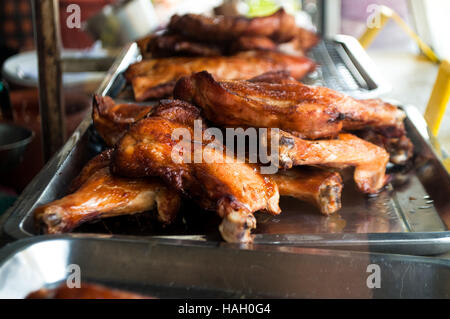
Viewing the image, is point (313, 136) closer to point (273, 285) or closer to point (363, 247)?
point (363, 247)

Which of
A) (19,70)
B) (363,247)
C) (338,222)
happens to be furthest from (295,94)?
(19,70)

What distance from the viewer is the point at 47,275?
4.18ft

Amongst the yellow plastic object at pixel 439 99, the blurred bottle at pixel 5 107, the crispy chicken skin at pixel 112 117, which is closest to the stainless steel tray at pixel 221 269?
the crispy chicken skin at pixel 112 117

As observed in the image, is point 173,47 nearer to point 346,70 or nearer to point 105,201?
point 346,70

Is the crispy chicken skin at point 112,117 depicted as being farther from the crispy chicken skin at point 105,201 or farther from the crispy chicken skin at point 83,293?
the crispy chicken skin at point 83,293

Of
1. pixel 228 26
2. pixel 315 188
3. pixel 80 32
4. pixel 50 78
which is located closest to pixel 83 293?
pixel 315 188

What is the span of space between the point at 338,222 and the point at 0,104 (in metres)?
2.44

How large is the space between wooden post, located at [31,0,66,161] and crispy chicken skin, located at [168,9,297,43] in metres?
0.78

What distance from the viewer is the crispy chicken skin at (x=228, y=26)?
2.92 m

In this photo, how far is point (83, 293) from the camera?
1261mm

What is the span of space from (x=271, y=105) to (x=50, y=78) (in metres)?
1.41

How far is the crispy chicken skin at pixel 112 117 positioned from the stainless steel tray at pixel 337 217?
0.10 meters

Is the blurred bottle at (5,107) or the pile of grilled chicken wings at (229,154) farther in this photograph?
the blurred bottle at (5,107)

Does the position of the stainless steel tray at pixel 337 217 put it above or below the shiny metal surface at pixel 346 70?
below
